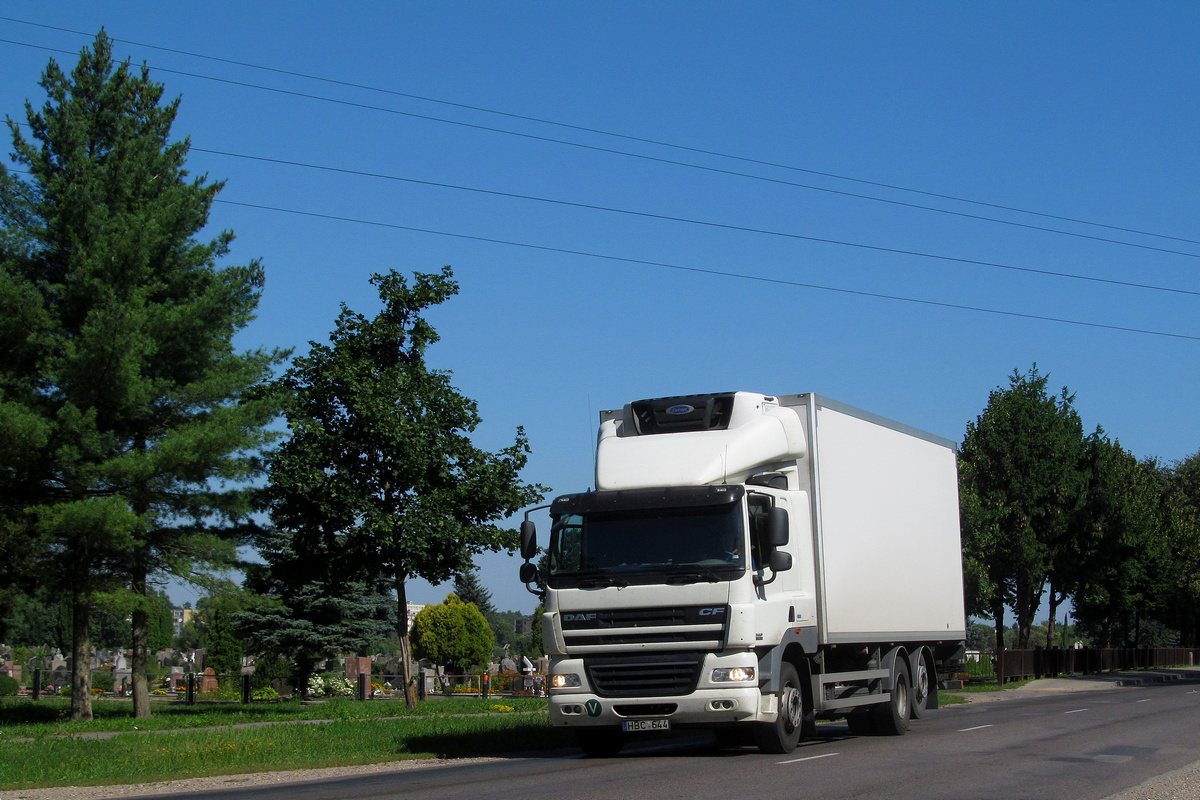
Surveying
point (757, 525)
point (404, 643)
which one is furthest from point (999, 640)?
point (757, 525)

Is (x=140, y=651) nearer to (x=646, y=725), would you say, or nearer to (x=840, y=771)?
(x=646, y=725)

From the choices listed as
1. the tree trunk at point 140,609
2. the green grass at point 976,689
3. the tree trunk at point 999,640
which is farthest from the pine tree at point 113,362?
the tree trunk at point 999,640

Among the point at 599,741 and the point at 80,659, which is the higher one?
the point at 80,659

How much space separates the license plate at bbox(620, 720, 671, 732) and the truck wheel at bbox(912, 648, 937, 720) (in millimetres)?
6398

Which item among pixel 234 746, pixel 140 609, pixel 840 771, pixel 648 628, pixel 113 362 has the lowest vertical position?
pixel 234 746

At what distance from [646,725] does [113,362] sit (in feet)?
48.4

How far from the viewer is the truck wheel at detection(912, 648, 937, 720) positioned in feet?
57.0

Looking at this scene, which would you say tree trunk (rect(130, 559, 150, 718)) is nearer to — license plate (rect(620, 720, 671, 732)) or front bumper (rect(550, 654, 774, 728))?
front bumper (rect(550, 654, 774, 728))

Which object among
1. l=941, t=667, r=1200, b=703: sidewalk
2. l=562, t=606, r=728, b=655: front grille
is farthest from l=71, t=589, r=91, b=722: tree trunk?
l=941, t=667, r=1200, b=703: sidewalk

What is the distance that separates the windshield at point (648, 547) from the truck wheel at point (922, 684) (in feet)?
21.2

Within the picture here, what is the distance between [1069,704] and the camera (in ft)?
89.2

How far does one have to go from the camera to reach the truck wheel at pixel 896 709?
16.3m

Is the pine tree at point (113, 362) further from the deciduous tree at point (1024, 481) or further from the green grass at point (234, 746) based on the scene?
the deciduous tree at point (1024, 481)

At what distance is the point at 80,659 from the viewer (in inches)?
945
